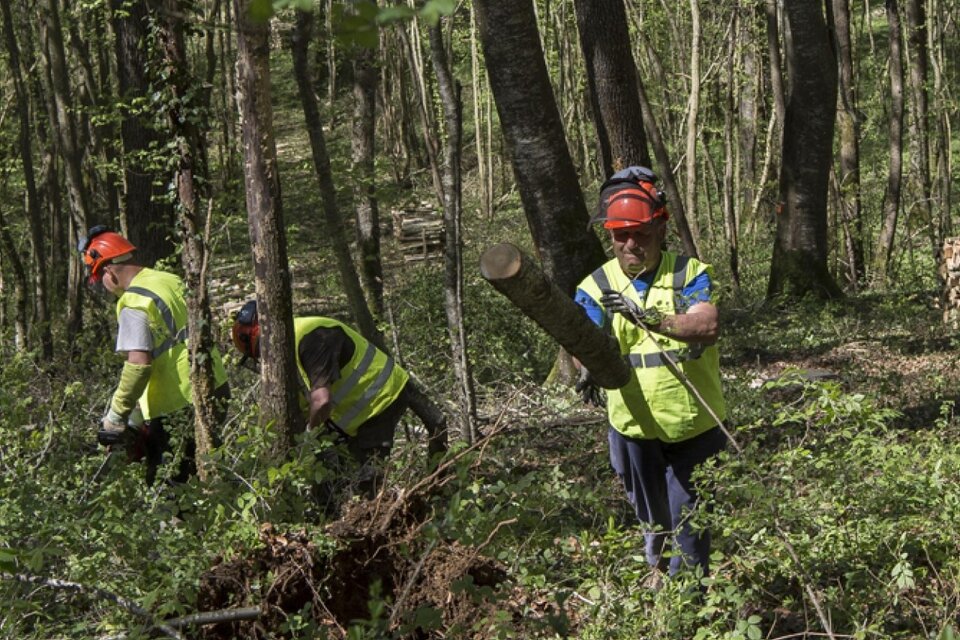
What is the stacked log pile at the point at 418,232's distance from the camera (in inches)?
884

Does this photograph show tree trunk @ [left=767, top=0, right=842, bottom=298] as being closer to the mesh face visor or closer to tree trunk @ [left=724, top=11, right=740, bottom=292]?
tree trunk @ [left=724, top=11, right=740, bottom=292]

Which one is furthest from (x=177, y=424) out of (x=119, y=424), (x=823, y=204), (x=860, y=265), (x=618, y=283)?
(x=860, y=265)

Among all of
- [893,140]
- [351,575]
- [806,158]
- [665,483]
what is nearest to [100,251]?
[351,575]

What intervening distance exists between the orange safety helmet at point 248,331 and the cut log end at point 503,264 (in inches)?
103

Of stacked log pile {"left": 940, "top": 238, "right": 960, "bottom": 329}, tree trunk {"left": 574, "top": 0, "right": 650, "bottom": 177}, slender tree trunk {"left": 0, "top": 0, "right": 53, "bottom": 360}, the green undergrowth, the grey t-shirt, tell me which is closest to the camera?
the green undergrowth

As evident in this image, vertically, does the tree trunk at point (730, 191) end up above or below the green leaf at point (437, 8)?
below

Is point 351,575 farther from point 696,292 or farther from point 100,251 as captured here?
point 100,251

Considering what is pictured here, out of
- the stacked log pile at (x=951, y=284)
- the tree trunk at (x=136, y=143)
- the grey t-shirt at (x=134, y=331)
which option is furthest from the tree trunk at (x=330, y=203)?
the stacked log pile at (x=951, y=284)

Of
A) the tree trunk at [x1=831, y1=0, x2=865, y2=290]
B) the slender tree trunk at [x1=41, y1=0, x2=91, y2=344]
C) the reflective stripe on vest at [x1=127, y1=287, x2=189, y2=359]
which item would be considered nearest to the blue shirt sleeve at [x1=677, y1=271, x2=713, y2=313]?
the reflective stripe on vest at [x1=127, y1=287, x2=189, y2=359]

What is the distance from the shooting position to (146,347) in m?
6.63

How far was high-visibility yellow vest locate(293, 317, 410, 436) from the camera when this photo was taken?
246 inches

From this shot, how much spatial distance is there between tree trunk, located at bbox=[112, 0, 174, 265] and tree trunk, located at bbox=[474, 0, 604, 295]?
2.76 meters

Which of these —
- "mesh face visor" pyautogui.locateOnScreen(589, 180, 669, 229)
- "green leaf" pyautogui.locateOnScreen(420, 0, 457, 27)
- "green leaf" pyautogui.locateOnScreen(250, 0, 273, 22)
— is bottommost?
"mesh face visor" pyautogui.locateOnScreen(589, 180, 669, 229)

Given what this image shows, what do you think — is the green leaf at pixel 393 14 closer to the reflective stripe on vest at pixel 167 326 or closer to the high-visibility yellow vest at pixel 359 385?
the high-visibility yellow vest at pixel 359 385
